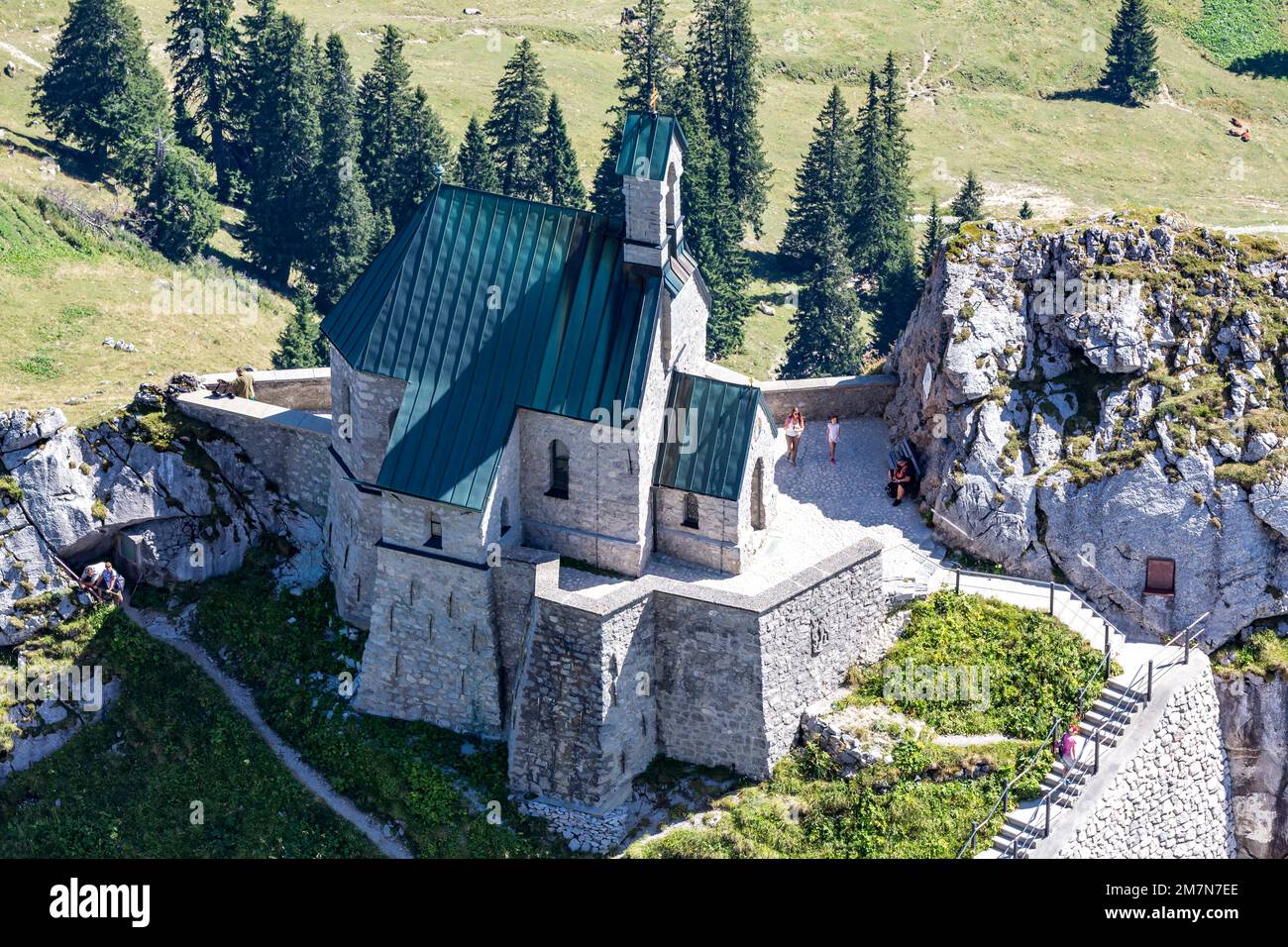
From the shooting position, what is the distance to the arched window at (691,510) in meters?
52.2

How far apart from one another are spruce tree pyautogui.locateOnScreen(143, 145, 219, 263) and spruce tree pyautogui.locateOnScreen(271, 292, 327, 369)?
9.98 m

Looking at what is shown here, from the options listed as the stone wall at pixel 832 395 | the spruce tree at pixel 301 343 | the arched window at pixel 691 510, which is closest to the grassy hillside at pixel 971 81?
the spruce tree at pixel 301 343

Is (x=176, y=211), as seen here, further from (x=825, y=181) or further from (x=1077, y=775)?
(x=1077, y=775)

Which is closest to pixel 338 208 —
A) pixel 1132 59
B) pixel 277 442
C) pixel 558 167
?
pixel 558 167

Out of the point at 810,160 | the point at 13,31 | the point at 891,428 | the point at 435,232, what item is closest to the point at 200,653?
the point at 435,232

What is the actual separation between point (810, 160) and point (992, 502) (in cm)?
3884

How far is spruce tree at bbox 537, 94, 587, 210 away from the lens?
86.3m

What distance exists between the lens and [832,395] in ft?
199

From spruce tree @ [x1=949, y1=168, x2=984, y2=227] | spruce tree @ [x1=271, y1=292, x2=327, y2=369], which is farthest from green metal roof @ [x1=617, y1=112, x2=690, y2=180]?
spruce tree @ [x1=949, y1=168, x2=984, y2=227]

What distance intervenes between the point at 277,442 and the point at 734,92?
42.5 metres

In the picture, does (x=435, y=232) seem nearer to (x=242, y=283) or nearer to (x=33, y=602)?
(x=33, y=602)

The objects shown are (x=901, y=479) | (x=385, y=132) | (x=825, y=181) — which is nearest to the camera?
(x=901, y=479)

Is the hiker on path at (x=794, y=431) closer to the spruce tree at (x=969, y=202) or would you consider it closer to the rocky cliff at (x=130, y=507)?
the rocky cliff at (x=130, y=507)

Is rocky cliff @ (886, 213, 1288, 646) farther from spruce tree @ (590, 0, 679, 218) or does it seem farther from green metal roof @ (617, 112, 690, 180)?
spruce tree @ (590, 0, 679, 218)
